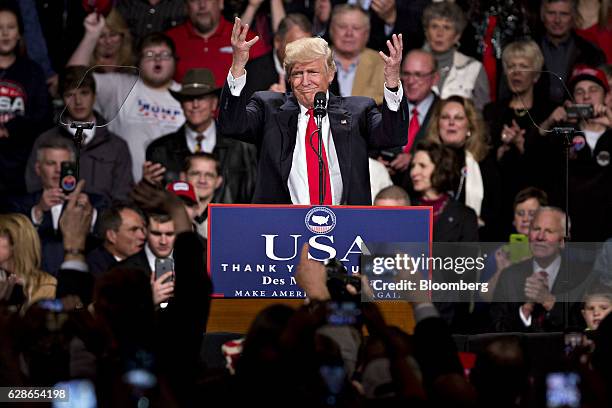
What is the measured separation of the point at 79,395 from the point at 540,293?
9.35 ft

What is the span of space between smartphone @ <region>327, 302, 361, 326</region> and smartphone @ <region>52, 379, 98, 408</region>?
93 centimetres

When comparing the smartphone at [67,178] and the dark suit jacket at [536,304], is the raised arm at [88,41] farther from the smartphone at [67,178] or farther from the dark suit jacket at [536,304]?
the dark suit jacket at [536,304]

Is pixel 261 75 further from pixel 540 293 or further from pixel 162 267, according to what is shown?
pixel 540 293

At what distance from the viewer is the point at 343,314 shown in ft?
17.5

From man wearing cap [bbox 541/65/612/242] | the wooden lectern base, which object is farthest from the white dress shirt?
the wooden lectern base

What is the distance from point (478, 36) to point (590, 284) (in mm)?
3934

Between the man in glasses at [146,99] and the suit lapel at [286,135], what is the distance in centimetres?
300

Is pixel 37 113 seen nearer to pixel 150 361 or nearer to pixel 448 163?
pixel 448 163

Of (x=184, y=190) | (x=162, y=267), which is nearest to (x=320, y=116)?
(x=162, y=267)

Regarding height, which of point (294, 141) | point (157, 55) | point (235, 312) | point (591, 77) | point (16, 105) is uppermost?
point (157, 55)

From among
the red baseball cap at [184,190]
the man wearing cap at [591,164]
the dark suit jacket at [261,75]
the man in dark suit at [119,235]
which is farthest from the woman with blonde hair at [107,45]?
the man wearing cap at [591,164]

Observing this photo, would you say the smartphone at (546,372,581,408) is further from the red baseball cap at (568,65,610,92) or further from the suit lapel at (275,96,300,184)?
the red baseball cap at (568,65,610,92)

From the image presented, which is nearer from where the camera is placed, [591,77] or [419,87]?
[591,77]

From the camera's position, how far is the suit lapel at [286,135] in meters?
7.02
